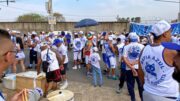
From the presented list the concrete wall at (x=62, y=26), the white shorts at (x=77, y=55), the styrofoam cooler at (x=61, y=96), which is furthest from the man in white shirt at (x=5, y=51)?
the concrete wall at (x=62, y=26)

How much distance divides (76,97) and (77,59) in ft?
18.0

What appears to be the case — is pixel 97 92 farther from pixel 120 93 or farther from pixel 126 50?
pixel 126 50

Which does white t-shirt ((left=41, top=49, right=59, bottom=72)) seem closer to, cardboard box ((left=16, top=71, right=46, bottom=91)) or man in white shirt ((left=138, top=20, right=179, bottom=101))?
cardboard box ((left=16, top=71, right=46, bottom=91))

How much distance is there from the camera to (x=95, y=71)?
10.1 m

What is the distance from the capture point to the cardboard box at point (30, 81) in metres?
8.98

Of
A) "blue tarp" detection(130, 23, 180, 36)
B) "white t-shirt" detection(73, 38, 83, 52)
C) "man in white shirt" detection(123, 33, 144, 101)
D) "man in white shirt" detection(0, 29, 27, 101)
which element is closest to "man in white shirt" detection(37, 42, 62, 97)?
"man in white shirt" detection(123, 33, 144, 101)

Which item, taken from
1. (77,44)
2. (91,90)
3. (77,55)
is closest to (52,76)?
(91,90)

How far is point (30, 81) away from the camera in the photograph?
909cm

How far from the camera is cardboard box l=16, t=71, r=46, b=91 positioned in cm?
898

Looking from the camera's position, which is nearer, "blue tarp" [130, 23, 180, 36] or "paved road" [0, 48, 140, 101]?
"paved road" [0, 48, 140, 101]

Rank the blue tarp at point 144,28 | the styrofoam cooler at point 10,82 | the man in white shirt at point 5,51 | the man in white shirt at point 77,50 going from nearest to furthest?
the man in white shirt at point 5,51
the styrofoam cooler at point 10,82
the man in white shirt at point 77,50
the blue tarp at point 144,28

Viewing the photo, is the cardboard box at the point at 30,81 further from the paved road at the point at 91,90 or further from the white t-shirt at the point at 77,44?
the white t-shirt at the point at 77,44

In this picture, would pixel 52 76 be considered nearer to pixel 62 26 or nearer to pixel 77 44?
pixel 77 44

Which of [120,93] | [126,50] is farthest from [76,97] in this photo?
[126,50]
